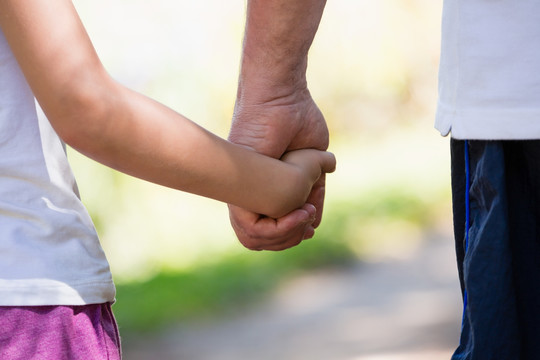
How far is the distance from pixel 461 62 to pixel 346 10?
4.46 metres

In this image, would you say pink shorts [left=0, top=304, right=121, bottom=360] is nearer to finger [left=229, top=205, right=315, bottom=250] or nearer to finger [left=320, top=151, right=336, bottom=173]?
finger [left=229, top=205, right=315, bottom=250]

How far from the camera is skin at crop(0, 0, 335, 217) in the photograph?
1086mm

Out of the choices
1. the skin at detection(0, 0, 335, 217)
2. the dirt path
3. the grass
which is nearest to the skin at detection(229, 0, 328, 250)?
the skin at detection(0, 0, 335, 217)

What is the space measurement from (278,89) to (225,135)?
10.0 ft

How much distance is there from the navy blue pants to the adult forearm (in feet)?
2.03

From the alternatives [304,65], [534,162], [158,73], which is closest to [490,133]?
[534,162]

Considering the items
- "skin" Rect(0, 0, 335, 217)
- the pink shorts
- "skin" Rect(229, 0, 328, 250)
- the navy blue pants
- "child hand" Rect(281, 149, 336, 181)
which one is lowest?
the pink shorts

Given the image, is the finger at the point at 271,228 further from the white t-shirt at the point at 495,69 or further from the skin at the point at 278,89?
the white t-shirt at the point at 495,69

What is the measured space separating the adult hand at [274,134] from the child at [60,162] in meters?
0.43

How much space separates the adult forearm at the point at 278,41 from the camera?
179 centimetres

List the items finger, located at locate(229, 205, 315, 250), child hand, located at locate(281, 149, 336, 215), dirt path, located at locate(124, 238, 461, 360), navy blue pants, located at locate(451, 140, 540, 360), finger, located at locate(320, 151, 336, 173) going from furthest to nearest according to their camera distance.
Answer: dirt path, located at locate(124, 238, 461, 360), finger, located at locate(320, 151, 336, 173), finger, located at locate(229, 205, 315, 250), child hand, located at locate(281, 149, 336, 215), navy blue pants, located at locate(451, 140, 540, 360)

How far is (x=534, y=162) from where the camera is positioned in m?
1.19

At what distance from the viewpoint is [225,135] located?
191 inches

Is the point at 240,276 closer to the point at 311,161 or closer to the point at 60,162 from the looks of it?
the point at 311,161
